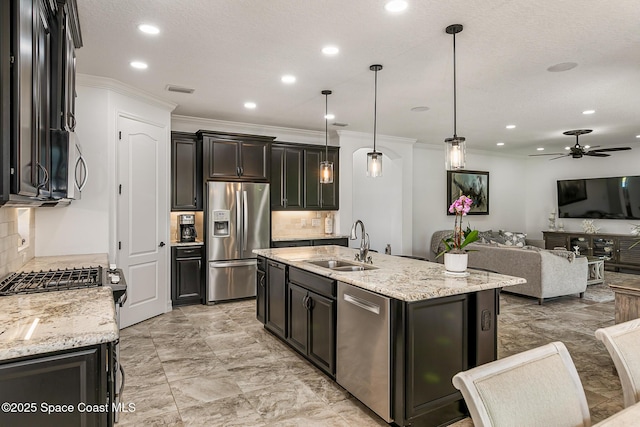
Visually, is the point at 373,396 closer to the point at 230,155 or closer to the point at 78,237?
the point at 78,237

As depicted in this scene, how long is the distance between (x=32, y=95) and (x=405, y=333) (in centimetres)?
216

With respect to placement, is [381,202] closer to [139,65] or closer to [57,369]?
[139,65]

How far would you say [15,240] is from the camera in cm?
286

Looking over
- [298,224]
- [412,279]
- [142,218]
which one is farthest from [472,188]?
[142,218]

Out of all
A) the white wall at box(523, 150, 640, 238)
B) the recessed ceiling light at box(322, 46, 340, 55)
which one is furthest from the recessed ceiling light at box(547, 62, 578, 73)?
the white wall at box(523, 150, 640, 238)

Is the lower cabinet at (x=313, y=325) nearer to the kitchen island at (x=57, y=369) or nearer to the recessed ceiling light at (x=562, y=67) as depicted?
the kitchen island at (x=57, y=369)

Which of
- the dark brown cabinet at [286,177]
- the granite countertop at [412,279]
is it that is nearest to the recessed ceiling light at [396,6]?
the granite countertop at [412,279]

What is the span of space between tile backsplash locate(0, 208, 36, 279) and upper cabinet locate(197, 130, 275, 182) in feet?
7.44

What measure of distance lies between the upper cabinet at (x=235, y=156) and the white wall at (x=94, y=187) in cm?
137

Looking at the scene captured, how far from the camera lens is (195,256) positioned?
5383mm

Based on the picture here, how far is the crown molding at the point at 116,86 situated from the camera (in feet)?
12.9

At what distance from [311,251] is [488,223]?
6714 millimetres

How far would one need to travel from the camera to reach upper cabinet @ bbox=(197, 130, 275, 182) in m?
5.41

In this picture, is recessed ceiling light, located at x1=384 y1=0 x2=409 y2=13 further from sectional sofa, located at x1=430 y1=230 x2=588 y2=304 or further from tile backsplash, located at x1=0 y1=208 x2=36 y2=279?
sectional sofa, located at x1=430 y1=230 x2=588 y2=304
